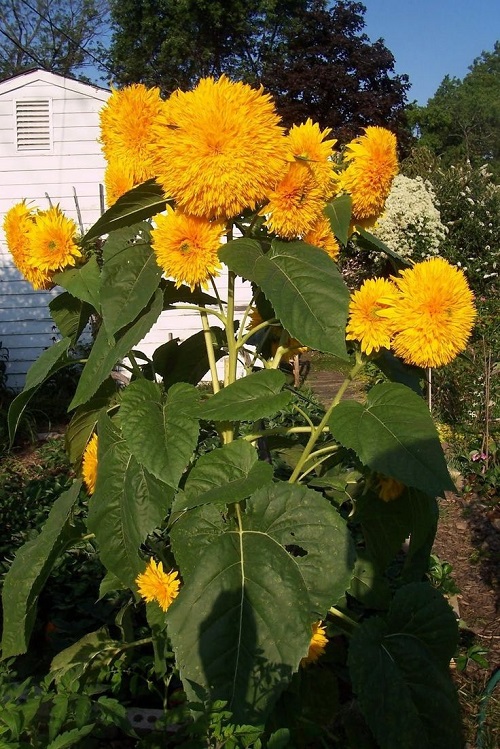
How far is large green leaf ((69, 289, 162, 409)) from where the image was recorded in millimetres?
1356

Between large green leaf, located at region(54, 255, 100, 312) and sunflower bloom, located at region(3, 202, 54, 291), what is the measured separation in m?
0.04

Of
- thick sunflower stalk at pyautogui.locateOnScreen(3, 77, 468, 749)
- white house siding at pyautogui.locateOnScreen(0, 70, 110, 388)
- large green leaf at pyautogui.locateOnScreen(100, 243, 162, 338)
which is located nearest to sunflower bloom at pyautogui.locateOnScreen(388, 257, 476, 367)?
thick sunflower stalk at pyautogui.locateOnScreen(3, 77, 468, 749)

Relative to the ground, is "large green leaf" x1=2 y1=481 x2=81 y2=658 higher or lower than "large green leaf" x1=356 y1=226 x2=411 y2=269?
lower

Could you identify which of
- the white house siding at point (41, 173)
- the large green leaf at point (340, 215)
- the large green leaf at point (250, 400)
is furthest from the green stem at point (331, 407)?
the white house siding at point (41, 173)

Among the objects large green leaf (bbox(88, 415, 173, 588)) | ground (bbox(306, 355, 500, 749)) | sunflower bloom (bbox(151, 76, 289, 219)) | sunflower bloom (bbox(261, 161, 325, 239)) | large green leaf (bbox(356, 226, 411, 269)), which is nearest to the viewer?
sunflower bloom (bbox(151, 76, 289, 219))

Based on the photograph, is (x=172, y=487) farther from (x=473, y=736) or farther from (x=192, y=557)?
(x=473, y=736)

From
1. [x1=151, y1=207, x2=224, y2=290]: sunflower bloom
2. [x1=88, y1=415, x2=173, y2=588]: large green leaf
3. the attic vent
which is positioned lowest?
[x1=88, y1=415, x2=173, y2=588]: large green leaf

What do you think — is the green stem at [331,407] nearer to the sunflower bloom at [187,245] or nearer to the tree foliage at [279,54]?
the sunflower bloom at [187,245]

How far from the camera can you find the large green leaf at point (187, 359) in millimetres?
1835

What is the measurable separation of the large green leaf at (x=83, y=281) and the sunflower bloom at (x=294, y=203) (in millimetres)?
368

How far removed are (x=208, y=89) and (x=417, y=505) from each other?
Answer: 91 cm

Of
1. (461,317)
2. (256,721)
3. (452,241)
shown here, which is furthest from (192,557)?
(452,241)

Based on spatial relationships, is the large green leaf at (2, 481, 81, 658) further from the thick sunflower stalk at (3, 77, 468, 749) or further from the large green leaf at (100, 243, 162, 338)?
the large green leaf at (100, 243, 162, 338)

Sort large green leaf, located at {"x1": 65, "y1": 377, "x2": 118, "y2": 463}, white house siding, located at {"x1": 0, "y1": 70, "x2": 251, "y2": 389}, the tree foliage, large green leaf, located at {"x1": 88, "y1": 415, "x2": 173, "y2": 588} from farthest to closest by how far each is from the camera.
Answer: the tree foliage, white house siding, located at {"x1": 0, "y1": 70, "x2": 251, "y2": 389}, large green leaf, located at {"x1": 65, "y1": 377, "x2": 118, "y2": 463}, large green leaf, located at {"x1": 88, "y1": 415, "x2": 173, "y2": 588}
